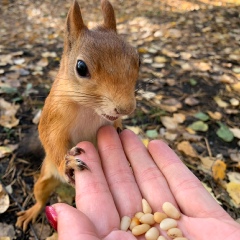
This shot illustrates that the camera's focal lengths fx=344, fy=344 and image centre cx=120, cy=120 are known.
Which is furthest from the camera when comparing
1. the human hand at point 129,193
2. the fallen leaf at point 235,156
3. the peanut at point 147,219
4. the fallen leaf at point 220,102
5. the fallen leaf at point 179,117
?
the fallen leaf at point 220,102

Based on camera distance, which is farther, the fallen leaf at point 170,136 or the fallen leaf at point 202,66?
the fallen leaf at point 202,66

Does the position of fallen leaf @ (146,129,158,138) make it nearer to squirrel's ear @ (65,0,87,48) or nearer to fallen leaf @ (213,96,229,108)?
fallen leaf @ (213,96,229,108)

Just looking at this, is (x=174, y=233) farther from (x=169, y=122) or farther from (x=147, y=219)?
(x=169, y=122)

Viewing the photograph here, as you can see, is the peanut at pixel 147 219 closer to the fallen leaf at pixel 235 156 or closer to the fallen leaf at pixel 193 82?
the fallen leaf at pixel 235 156

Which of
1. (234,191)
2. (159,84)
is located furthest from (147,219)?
(159,84)

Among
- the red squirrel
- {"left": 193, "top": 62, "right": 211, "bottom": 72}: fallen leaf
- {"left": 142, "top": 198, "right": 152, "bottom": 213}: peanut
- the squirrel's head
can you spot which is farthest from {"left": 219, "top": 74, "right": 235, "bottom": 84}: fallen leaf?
{"left": 142, "top": 198, "right": 152, "bottom": 213}: peanut

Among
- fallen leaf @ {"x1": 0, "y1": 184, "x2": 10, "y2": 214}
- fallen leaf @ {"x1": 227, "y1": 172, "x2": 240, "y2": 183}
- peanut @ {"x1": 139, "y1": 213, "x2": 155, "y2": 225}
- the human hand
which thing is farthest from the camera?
fallen leaf @ {"x1": 227, "y1": 172, "x2": 240, "y2": 183}

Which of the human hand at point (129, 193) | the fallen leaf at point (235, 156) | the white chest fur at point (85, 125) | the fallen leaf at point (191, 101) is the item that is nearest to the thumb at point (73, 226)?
the human hand at point (129, 193)
